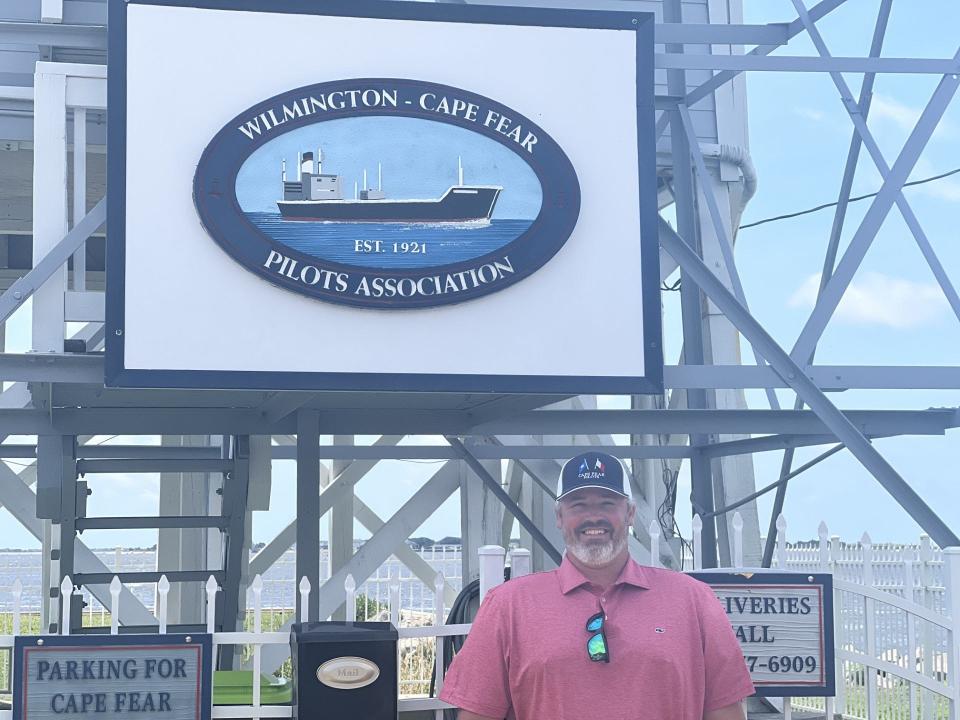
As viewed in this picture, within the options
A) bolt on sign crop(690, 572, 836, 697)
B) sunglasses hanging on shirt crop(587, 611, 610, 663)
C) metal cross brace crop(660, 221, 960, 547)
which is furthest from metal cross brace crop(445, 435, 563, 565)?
sunglasses hanging on shirt crop(587, 611, 610, 663)

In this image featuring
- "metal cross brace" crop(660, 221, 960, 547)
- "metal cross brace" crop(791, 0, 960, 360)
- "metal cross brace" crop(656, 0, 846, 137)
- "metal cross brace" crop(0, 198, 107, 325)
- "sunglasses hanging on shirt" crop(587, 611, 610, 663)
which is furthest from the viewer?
"metal cross brace" crop(656, 0, 846, 137)

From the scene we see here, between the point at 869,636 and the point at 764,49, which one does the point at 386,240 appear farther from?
the point at 764,49

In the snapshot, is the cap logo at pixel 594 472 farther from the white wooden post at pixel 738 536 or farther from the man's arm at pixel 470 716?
the white wooden post at pixel 738 536

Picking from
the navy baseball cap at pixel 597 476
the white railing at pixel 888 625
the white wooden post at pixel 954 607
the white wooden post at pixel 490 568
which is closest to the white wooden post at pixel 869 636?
the white railing at pixel 888 625

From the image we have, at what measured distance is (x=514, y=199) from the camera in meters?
7.90

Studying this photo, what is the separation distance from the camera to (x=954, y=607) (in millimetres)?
7387

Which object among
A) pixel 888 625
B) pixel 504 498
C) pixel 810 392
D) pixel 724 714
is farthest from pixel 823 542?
pixel 888 625

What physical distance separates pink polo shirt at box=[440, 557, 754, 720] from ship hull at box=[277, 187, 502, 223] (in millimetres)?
3618

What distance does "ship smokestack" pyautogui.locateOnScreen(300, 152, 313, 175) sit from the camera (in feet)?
25.0

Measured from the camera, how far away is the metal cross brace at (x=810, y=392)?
812cm

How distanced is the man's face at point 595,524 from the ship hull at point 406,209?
3484 millimetres

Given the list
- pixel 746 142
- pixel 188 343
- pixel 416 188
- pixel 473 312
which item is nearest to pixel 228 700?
pixel 188 343

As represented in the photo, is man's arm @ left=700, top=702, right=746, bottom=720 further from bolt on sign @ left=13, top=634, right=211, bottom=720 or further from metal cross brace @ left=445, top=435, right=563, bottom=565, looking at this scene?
metal cross brace @ left=445, top=435, right=563, bottom=565

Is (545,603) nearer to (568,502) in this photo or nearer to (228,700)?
(568,502)
